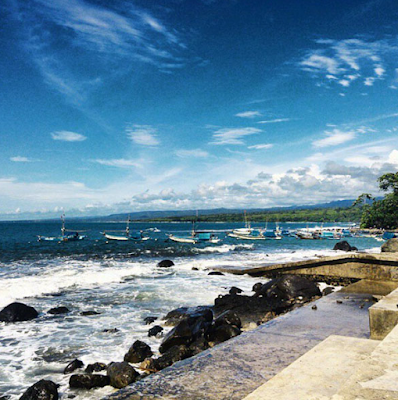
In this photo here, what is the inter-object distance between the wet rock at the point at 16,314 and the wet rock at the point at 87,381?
745cm

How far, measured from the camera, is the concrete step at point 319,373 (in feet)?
11.0

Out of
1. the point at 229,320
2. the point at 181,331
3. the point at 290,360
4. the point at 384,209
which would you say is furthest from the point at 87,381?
the point at 384,209

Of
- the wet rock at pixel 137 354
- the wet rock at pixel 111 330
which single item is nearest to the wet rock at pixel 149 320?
the wet rock at pixel 111 330

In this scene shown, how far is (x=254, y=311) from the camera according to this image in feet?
39.9

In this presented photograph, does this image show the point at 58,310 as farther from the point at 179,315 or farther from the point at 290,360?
the point at 290,360

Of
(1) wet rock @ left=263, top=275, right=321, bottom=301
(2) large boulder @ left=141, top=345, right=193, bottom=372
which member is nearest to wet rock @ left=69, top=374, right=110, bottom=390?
(2) large boulder @ left=141, top=345, right=193, bottom=372

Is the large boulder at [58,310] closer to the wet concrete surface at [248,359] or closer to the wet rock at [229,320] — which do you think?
the wet rock at [229,320]

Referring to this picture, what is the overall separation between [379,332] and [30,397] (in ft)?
22.9

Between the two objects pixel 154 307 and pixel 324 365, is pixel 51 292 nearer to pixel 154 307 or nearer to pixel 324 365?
pixel 154 307

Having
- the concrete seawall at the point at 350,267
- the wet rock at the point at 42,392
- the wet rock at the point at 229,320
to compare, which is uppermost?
the concrete seawall at the point at 350,267

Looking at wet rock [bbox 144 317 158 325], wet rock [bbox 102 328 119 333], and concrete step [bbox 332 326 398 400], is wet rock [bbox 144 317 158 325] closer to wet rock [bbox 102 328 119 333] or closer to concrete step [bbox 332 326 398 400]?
wet rock [bbox 102 328 119 333]

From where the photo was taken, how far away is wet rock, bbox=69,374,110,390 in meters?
Result: 7.85

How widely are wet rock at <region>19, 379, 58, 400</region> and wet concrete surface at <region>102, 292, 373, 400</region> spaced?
347 cm

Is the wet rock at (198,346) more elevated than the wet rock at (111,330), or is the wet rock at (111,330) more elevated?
the wet rock at (198,346)
